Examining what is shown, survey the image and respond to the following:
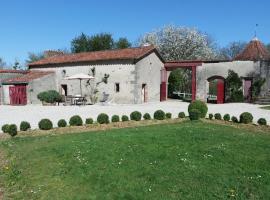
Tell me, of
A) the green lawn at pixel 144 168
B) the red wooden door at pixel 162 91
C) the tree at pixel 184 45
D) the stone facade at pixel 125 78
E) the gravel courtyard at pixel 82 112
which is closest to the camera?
the green lawn at pixel 144 168

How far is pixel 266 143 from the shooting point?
409 inches

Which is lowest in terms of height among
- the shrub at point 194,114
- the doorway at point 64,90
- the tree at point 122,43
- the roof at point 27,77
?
the shrub at point 194,114

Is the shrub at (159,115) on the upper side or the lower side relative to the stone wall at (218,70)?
lower

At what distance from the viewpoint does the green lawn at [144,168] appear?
22.0 ft

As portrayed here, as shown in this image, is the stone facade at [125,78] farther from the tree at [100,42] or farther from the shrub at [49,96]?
the tree at [100,42]

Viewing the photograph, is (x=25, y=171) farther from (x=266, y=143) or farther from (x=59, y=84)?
(x=59, y=84)

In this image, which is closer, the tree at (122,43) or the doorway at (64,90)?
the doorway at (64,90)

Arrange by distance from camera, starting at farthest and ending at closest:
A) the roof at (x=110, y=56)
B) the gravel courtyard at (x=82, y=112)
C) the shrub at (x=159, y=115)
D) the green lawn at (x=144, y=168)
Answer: the roof at (x=110, y=56) → the gravel courtyard at (x=82, y=112) → the shrub at (x=159, y=115) → the green lawn at (x=144, y=168)

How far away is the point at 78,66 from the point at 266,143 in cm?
2873

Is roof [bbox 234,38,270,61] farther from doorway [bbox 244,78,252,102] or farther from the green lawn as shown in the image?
the green lawn

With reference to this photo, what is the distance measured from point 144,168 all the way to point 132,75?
2502 cm

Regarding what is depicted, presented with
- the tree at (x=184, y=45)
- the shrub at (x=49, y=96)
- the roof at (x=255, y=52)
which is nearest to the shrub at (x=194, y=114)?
the roof at (x=255, y=52)

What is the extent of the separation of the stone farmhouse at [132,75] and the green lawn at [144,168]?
21954mm

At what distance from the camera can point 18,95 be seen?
117 ft
